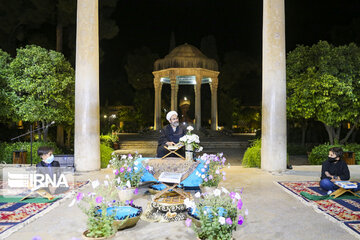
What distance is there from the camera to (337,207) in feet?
18.5

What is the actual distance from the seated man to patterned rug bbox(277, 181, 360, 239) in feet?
8.64

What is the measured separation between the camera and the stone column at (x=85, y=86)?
9062 millimetres

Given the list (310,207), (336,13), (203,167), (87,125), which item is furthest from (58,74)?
(336,13)

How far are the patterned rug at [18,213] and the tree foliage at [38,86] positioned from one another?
19.8 feet

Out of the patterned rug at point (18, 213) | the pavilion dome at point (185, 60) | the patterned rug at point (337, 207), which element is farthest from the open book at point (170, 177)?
the pavilion dome at point (185, 60)

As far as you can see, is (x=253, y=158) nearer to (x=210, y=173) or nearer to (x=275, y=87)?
(x=275, y=87)

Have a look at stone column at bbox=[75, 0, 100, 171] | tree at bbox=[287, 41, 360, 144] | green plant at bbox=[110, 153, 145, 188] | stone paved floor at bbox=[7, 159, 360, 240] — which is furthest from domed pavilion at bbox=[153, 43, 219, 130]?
stone paved floor at bbox=[7, 159, 360, 240]

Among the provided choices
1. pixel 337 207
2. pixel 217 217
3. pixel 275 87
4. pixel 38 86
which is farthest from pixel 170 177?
pixel 38 86

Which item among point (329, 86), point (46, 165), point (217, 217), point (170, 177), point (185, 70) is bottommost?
point (217, 217)

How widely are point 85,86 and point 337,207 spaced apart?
22.6 feet

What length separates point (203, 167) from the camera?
6516 mm

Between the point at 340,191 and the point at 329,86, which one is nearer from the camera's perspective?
the point at 340,191

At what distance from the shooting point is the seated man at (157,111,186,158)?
6965mm

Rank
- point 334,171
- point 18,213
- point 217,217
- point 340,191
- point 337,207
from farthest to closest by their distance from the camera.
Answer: point 334,171 < point 340,191 < point 337,207 < point 18,213 < point 217,217
